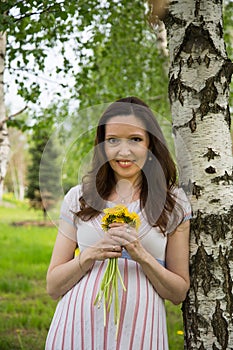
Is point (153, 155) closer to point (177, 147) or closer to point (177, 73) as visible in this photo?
point (177, 147)

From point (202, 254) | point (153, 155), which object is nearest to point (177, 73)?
point (153, 155)

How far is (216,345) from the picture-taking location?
2.05m

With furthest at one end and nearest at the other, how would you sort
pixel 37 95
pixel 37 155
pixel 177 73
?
pixel 37 155
pixel 37 95
pixel 177 73

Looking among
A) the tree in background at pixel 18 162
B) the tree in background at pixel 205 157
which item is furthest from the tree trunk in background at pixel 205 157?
the tree in background at pixel 18 162

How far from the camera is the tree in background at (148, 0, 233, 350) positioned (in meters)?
2.06

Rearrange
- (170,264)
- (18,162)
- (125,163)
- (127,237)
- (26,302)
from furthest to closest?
→ (18,162) → (26,302) → (170,264) → (125,163) → (127,237)

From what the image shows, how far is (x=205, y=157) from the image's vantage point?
2.10 meters

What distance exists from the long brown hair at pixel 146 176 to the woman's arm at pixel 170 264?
0.36ft

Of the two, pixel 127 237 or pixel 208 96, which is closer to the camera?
pixel 127 237

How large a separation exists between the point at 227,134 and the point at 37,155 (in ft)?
53.8

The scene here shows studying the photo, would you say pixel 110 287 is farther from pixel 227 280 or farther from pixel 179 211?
pixel 227 280

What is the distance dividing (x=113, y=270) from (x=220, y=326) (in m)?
0.59

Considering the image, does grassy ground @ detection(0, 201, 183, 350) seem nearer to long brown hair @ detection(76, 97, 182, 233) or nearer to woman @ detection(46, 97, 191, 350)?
woman @ detection(46, 97, 191, 350)

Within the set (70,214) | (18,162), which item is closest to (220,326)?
(70,214)
